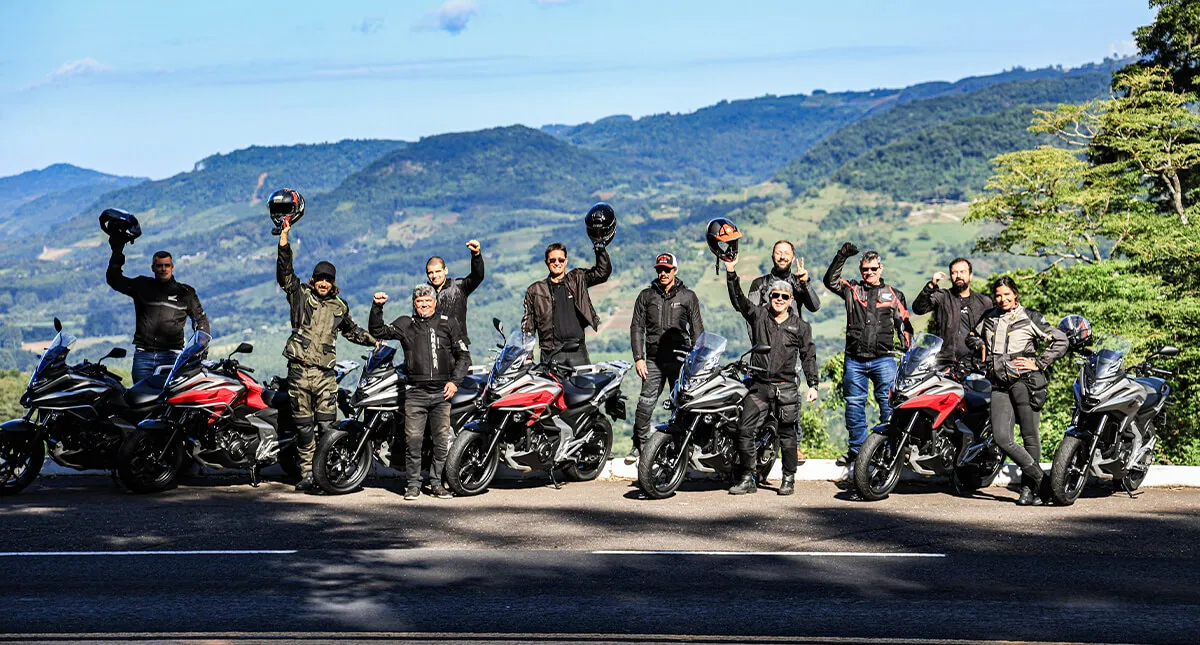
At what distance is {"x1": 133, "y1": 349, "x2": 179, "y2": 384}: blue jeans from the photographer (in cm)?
1161

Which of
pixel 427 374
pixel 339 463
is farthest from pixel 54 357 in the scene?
pixel 427 374

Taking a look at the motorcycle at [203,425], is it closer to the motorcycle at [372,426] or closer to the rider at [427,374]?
the motorcycle at [372,426]

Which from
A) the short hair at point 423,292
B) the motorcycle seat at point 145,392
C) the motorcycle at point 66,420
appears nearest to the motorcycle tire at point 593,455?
the short hair at point 423,292

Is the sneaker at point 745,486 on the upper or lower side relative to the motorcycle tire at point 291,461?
lower

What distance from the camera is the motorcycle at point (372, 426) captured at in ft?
34.3

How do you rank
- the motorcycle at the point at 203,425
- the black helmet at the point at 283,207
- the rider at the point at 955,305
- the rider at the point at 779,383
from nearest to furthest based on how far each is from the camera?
the rider at the point at 779,383
the motorcycle at the point at 203,425
the black helmet at the point at 283,207
the rider at the point at 955,305

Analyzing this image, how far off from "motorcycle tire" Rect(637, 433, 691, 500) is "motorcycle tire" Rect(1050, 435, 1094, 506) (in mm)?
2943

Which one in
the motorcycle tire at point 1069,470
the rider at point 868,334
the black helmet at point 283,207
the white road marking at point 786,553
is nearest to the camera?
the white road marking at point 786,553

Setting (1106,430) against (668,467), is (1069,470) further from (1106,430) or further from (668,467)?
(668,467)

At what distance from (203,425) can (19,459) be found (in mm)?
1604

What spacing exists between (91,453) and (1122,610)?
8.34m

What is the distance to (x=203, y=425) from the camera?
10.7 meters

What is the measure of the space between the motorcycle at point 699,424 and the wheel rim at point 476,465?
132 cm

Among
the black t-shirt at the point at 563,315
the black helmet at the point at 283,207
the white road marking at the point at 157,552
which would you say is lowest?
the white road marking at the point at 157,552
